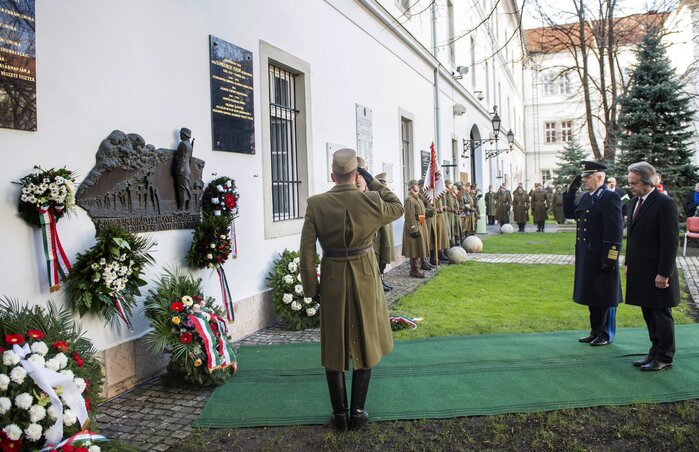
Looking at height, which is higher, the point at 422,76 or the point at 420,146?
the point at 422,76

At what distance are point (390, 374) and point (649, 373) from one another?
2275mm

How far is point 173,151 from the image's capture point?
553cm

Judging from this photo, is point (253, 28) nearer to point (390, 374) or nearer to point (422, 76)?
point (390, 374)

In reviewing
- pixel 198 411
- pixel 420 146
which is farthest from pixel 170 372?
pixel 420 146

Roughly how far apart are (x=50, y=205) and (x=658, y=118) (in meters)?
18.7

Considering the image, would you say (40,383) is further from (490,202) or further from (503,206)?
(490,202)

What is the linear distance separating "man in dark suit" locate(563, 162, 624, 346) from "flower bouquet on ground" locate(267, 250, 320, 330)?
3119mm

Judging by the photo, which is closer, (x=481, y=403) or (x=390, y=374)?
(x=481, y=403)

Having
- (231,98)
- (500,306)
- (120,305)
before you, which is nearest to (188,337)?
(120,305)

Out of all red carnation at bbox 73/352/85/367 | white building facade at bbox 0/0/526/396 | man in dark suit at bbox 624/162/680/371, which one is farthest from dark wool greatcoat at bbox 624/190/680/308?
red carnation at bbox 73/352/85/367

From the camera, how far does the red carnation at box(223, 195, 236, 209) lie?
6.07 meters

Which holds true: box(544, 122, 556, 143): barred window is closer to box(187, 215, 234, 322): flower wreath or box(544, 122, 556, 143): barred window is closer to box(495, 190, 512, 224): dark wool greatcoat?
box(495, 190, 512, 224): dark wool greatcoat

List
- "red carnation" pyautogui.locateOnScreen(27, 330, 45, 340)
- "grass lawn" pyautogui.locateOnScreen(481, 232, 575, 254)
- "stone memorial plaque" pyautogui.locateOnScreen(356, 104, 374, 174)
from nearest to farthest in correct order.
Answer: "red carnation" pyautogui.locateOnScreen(27, 330, 45, 340) < "stone memorial plaque" pyautogui.locateOnScreen(356, 104, 374, 174) < "grass lawn" pyautogui.locateOnScreen(481, 232, 575, 254)

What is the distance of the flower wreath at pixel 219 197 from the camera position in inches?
238
